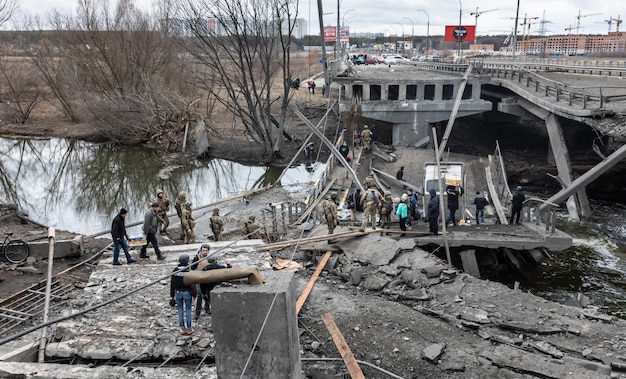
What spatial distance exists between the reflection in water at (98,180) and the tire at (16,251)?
7248 mm

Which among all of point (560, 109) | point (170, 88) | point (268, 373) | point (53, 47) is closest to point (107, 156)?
point (170, 88)

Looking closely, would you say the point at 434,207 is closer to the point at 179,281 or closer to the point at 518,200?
the point at 518,200

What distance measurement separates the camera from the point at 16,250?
→ 44.7 feet

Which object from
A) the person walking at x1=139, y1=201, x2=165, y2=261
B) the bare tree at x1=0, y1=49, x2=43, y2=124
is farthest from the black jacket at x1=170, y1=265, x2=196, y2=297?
the bare tree at x1=0, y1=49, x2=43, y2=124

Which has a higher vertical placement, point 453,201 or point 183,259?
point 183,259

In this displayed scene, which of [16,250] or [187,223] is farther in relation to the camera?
[187,223]

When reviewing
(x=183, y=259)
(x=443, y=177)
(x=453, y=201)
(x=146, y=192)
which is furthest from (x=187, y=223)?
(x=146, y=192)

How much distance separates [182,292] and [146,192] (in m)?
20.6

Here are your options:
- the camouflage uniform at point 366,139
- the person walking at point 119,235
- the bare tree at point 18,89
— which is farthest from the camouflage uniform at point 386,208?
the bare tree at point 18,89

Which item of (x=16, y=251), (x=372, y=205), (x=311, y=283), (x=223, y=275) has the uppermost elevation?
(x=223, y=275)

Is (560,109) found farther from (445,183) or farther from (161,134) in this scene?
(161,134)

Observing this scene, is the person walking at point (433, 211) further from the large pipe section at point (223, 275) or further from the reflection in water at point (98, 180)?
the reflection in water at point (98, 180)

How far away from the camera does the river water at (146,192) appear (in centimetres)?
1600

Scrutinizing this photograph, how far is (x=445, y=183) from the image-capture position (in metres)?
18.2
